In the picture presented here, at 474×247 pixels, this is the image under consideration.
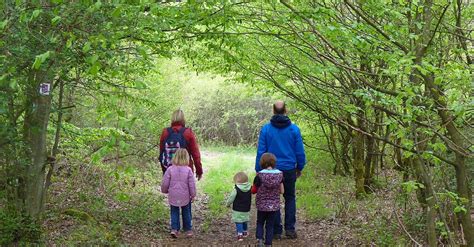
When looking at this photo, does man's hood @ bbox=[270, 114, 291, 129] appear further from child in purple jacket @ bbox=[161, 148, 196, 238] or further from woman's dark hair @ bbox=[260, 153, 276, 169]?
child in purple jacket @ bbox=[161, 148, 196, 238]

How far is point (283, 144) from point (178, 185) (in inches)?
71.9

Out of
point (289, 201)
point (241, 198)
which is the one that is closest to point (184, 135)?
point (241, 198)

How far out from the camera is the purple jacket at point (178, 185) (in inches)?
314

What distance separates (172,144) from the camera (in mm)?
8258

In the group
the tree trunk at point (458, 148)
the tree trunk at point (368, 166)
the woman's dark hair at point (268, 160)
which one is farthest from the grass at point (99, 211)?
the tree trunk at point (368, 166)

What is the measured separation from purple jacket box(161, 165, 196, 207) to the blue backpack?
0.98 ft

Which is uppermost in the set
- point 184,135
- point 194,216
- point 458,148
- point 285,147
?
point 184,135

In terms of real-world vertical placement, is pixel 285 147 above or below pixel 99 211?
above

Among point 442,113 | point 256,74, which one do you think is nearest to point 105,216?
point 256,74

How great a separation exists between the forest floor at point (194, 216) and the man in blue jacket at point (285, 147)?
93cm

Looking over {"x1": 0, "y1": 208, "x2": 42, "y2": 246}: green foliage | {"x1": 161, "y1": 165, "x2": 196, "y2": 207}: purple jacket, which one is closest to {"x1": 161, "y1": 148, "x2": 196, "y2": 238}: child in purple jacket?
{"x1": 161, "y1": 165, "x2": 196, "y2": 207}: purple jacket

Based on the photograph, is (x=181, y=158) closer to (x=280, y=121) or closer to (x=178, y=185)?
(x=178, y=185)

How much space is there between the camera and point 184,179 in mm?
7996

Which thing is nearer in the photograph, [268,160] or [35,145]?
[35,145]
